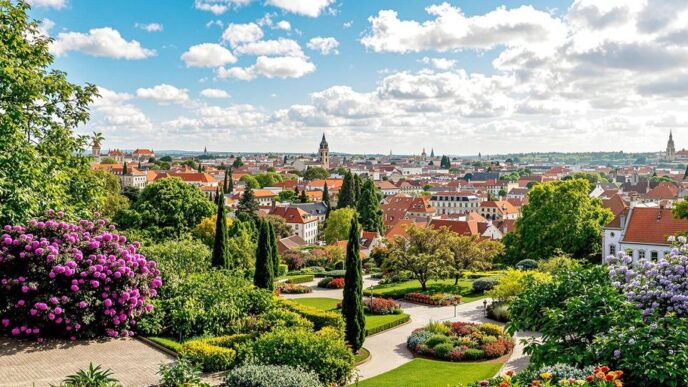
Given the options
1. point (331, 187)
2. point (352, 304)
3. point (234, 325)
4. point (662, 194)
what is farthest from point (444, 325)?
point (331, 187)

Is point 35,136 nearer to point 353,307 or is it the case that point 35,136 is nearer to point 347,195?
point 353,307

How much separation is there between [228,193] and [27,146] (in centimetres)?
10562

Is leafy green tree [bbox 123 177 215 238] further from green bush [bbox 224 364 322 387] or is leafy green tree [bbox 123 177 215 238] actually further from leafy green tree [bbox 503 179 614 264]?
green bush [bbox 224 364 322 387]

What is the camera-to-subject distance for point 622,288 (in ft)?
38.6

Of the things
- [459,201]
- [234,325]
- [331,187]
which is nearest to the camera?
[234,325]

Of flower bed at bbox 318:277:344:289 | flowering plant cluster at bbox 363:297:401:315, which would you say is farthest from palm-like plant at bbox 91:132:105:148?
flower bed at bbox 318:277:344:289

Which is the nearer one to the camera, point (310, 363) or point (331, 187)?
point (310, 363)

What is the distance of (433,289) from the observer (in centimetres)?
3812

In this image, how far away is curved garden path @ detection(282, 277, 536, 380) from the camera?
2141cm

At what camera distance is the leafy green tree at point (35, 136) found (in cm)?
1379

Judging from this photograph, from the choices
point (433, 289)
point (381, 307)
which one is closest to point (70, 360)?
point (381, 307)

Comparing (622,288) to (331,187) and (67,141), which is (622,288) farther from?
(331,187)

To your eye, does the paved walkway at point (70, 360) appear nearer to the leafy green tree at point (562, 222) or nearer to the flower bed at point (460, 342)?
the flower bed at point (460, 342)

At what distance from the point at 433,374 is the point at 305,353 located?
6.74m
